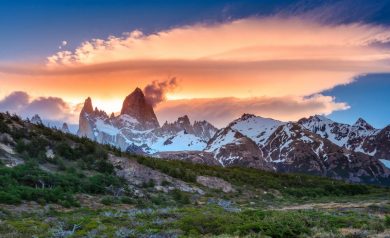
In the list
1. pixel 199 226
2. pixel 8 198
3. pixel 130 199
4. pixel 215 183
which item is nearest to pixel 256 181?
pixel 215 183

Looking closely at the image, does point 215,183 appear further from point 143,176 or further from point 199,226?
point 199,226

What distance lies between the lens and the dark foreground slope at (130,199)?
24.9 meters

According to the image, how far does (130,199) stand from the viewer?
45.8m

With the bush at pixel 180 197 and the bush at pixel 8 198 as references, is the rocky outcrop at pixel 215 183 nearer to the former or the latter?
the bush at pixel 180 197

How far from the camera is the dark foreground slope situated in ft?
81.8

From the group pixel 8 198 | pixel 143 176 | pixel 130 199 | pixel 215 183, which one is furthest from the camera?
pixel 215 183

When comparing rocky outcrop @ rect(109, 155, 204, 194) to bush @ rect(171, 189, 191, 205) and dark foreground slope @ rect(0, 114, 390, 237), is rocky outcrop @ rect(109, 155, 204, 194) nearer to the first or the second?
dark foreground slope @ rect(0, 114, 390, 237)

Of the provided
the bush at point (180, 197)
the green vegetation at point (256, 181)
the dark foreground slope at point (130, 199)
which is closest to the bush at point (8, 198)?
the dark foreground slope at point (130, 199)

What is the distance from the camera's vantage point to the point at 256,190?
74.1 meters

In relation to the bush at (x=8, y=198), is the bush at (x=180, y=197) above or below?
below

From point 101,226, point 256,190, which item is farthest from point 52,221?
point 256,190

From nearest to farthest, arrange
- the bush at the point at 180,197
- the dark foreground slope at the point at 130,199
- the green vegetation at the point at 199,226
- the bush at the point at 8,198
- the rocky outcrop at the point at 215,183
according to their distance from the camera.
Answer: the green vegetation at the point at 199,226 → the dark foreground slope at the point at 130,199 → the bush at the point at 8,198 → the bush at the point at 180,197 → the rocky outcrop at the point at 215,183

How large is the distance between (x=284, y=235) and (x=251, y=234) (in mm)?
1743

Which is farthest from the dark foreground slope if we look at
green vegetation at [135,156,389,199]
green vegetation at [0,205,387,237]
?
green vegetation at [135,156,389,199]
